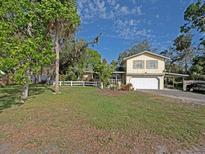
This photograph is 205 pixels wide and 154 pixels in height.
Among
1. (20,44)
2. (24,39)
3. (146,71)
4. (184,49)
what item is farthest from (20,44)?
(184,49)

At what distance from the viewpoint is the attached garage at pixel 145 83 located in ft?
121

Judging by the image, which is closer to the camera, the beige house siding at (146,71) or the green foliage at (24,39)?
the green foliage at (24,39)

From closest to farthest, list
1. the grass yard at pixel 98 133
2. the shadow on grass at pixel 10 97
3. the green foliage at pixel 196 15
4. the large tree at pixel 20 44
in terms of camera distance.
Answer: the grass yard at pixel 98 133
the large tree at pixel 20 44
the shadow on grass at pixel 10 97
the green foliage at pixel 196 15

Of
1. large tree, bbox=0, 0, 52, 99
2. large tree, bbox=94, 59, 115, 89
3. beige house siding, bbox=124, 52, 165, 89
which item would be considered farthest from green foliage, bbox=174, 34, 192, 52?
large tree, bbox=0, 0, 52, 99

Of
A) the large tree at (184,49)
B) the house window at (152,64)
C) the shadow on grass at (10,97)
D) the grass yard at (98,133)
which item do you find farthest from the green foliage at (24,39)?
the large tree at (184,49)

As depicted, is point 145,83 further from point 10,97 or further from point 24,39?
point 24,39

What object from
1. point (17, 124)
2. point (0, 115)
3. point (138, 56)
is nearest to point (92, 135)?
point (17, 124)

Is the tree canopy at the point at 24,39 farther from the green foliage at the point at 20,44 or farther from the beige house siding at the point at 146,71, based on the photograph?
the beige house siding at the point at 146,71

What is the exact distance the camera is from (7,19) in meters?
11.3

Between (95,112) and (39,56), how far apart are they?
4109 mm

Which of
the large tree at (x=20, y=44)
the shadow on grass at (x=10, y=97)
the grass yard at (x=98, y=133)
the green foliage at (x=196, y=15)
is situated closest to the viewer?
the grass yard at (x=98, y=133)

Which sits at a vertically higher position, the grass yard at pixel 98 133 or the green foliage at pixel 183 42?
the green foliage at pixel 183 42

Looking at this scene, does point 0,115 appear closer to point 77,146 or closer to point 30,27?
point 30,27

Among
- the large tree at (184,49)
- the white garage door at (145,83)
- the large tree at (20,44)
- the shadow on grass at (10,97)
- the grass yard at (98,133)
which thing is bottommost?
the grass yard at (98,133)
